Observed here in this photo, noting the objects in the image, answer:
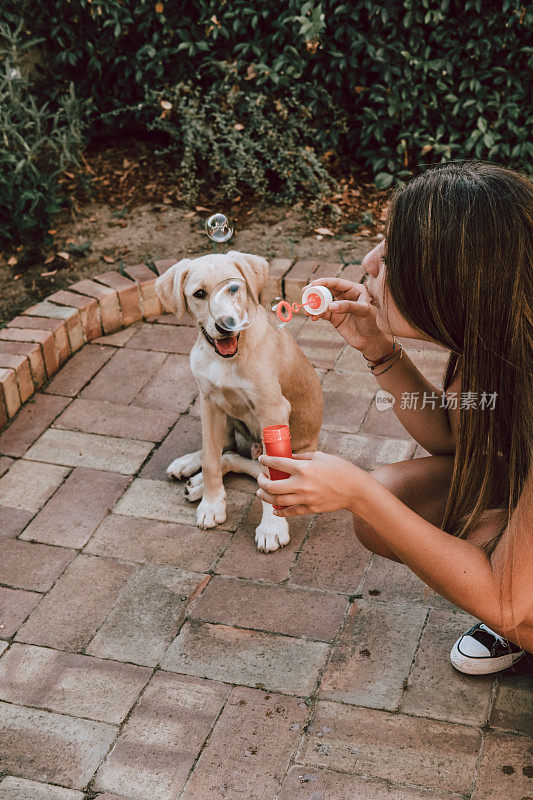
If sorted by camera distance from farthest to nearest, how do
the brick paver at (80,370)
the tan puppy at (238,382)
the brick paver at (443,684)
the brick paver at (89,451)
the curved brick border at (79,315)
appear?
the brick paver at (80,370), the curved brick border at (79,315), the brick paver at (89,451), the tan puppy at (238,382), the brick paver at (443,684)

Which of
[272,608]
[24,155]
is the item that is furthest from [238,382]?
[24,155]

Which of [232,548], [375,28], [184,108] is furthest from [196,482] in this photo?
[375,28]

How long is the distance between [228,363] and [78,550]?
3.00 ft

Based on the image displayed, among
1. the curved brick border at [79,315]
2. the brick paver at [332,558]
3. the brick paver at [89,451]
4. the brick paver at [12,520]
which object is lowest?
the brick paver at [332,558]

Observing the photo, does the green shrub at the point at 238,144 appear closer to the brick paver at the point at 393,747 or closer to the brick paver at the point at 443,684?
the brick paver at the point at 443,684

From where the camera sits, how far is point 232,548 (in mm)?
2994

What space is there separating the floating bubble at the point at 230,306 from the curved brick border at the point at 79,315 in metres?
1.47

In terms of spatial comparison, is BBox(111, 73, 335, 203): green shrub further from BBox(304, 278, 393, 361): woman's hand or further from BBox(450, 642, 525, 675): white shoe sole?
BBox(450, 642, 525, 675): white shoe sole

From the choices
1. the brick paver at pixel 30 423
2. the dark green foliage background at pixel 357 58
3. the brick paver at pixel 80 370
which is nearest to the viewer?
the brick paver at pixel 30 423

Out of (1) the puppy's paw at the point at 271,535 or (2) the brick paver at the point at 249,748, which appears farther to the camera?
(1) the puppy's paw at the point at 271,535

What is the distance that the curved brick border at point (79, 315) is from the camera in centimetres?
378

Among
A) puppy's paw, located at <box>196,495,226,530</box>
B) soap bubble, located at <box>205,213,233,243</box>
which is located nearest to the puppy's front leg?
puppy's paw, located at <box>196,495,226,530</box>

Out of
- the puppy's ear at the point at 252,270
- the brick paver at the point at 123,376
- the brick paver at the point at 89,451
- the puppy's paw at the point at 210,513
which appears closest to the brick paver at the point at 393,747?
the puppy's paw at the point at 210,513

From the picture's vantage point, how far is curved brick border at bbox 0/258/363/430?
3777 mm
